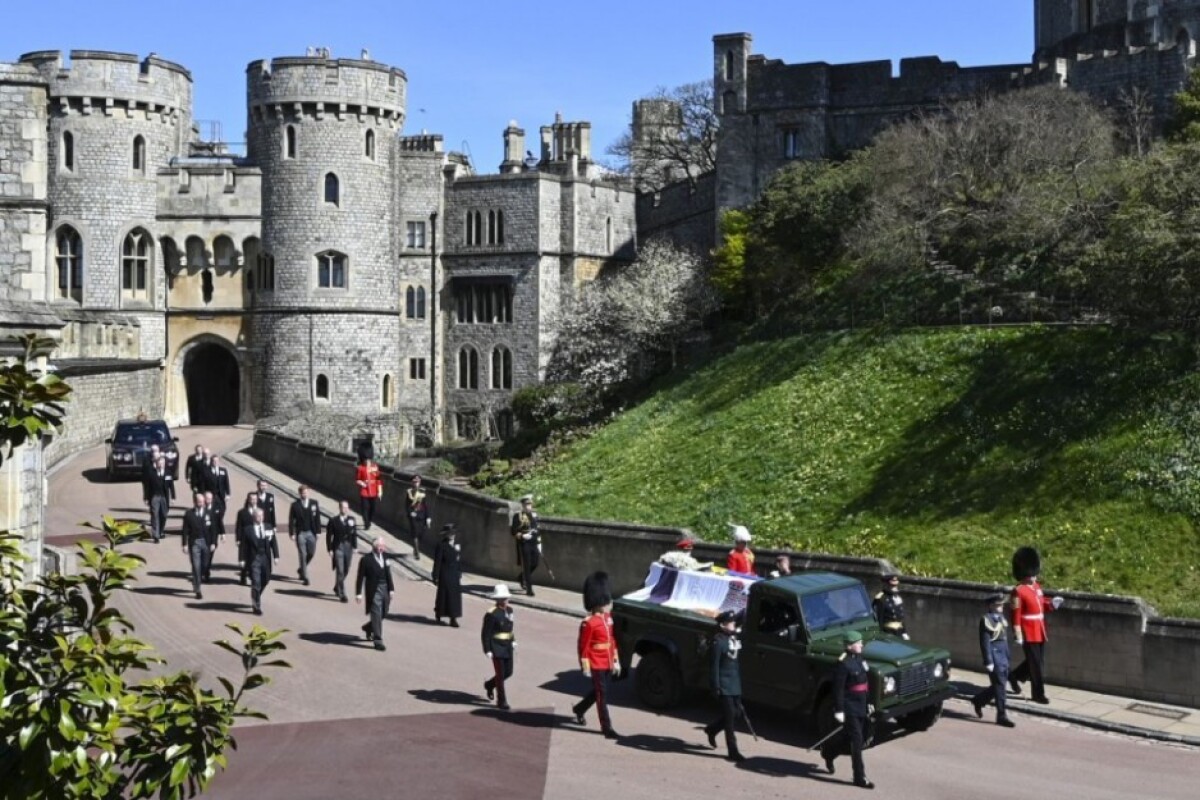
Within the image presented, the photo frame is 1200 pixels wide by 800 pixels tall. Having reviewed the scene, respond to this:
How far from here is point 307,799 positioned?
13773 mm

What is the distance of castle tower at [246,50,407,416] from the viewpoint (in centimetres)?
5950

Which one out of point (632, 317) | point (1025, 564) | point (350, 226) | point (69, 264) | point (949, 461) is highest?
point (350, 226)

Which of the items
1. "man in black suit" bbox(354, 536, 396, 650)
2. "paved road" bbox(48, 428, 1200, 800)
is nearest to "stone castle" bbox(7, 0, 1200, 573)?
"man in black suit" bbox(354, 536, 396, 650)

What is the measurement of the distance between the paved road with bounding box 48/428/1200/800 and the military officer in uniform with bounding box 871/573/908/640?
1.25 meters

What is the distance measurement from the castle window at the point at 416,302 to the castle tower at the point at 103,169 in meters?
13.2

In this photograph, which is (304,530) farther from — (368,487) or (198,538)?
(368,487)

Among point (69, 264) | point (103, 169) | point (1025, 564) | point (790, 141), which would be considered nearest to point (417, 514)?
point (1025, 564)

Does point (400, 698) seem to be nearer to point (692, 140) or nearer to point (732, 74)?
point (732, 74)

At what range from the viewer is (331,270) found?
60.3 m

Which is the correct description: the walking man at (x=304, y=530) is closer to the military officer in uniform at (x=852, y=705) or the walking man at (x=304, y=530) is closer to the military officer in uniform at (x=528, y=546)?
the military officer in uniform at (x=528, y=546)

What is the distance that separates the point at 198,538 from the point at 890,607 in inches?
473

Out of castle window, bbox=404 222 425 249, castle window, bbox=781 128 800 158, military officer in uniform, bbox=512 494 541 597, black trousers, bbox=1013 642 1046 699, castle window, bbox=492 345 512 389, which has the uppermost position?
castle window, bbox=781 128 800 158

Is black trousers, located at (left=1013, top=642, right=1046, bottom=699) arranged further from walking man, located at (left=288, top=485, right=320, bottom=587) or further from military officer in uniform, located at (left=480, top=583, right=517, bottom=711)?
walking man, located at (left=288, top=485, right=320, bottom=587)

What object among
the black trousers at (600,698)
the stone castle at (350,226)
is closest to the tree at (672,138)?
the stone castle at (350,226)
